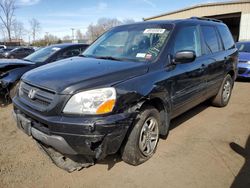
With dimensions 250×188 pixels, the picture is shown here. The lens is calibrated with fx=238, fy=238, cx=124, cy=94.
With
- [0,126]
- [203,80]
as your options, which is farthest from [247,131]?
[0,126]

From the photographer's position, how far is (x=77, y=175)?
303 centimetres

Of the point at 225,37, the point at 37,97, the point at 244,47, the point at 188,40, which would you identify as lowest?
the point at 37,97

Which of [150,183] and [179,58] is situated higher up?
[179,58]

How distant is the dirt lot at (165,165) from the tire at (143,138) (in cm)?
14

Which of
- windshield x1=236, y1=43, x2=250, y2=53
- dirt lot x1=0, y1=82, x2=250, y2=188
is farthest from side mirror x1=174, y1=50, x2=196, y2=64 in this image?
windshield x1=236, y1=43, x2=250, y2=53

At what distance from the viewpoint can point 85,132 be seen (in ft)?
8.24

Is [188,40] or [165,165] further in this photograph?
[188,40]

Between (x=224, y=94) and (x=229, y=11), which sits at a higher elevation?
(x=229, y=11)

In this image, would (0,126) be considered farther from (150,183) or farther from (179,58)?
(179,58)

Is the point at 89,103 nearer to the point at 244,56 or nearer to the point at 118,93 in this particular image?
the point at 118,93

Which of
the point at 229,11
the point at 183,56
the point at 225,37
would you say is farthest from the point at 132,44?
the point at 229,11

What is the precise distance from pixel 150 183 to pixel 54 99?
4.93 feet

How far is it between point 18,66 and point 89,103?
411cm

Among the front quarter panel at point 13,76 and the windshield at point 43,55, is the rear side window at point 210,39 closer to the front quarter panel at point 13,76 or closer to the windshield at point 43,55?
the windshield at point 43,55
